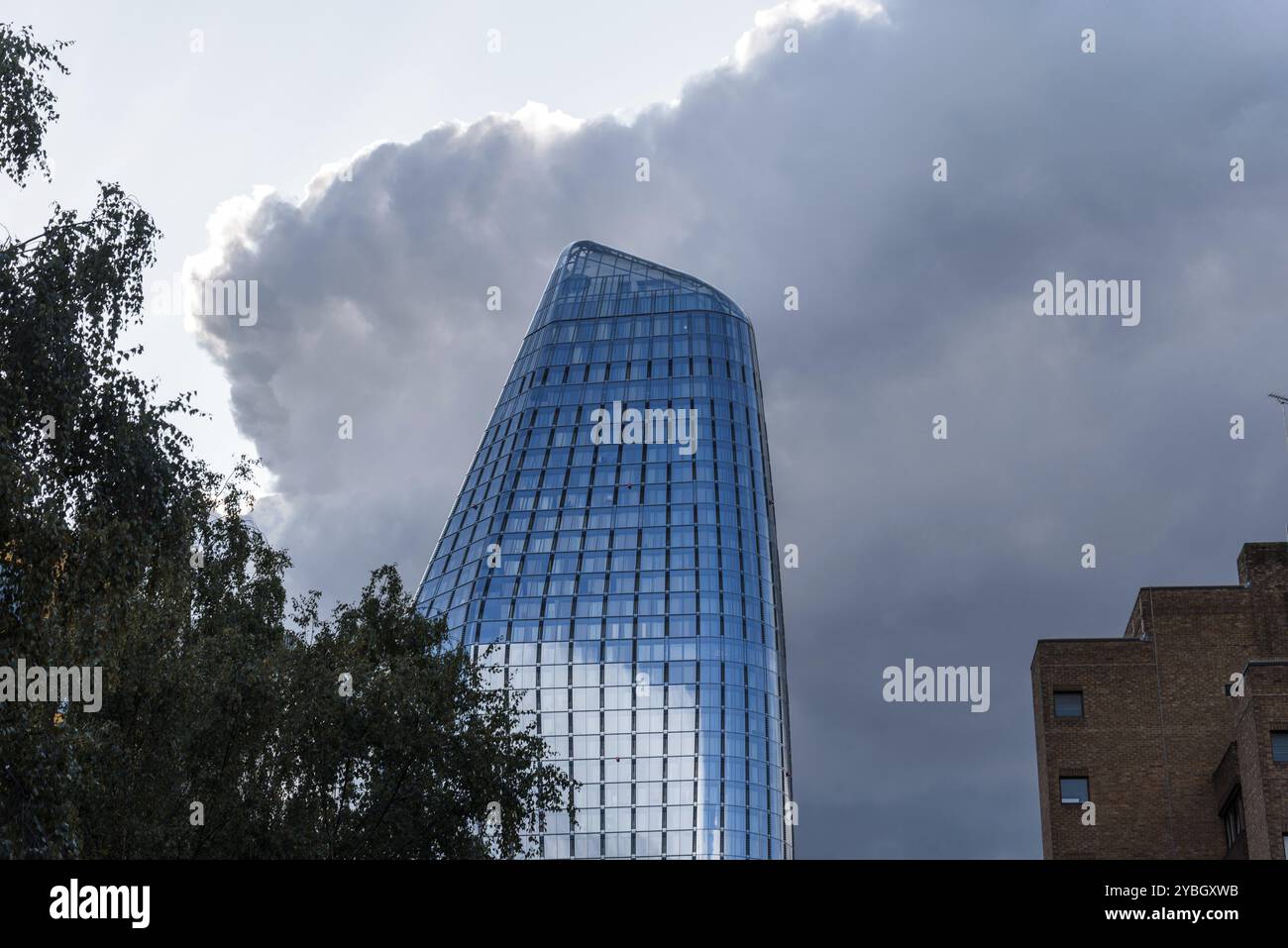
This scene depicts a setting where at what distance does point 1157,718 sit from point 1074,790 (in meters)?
4.97

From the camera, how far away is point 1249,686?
4872 centimetres

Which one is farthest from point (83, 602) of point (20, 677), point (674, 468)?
point (674, 468)

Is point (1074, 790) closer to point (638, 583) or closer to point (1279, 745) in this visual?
point (1279, 745)

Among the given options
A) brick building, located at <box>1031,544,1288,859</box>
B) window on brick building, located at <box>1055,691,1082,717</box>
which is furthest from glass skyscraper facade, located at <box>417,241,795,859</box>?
brick building, located at <box>1031,544,1288,859</box>

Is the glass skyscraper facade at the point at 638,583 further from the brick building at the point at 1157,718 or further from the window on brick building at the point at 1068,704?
the brick building at the point at 1157,718

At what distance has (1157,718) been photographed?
64.4 m

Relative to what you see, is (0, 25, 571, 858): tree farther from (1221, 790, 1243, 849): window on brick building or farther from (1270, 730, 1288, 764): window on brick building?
(1221, 790, 1243, 849): window on brick building

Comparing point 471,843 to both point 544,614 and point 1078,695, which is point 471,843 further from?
point 544,614

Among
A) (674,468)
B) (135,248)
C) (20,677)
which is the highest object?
(674,468)

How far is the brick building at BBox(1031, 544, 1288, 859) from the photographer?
2442 inches

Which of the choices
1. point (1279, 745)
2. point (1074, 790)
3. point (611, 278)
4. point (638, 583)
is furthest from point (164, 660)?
point (611, 278)

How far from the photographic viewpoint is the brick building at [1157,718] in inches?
2442
